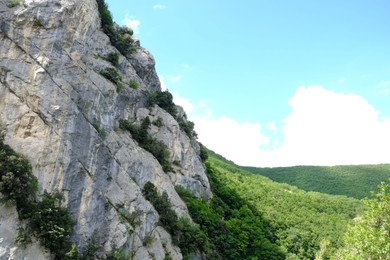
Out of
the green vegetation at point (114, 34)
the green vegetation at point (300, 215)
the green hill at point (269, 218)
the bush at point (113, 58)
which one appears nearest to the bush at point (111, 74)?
the bush at point (113, 58)

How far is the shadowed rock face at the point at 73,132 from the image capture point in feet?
80.6

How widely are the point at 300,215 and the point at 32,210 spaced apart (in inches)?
2179

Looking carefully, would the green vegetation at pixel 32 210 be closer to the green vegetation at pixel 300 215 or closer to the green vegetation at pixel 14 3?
the green vegetation at pixel 14 3

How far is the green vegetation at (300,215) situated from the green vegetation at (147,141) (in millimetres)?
22273

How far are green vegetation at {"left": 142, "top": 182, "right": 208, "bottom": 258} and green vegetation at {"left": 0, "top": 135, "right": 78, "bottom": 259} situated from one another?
413 inches

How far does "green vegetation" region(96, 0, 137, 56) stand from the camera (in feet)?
149

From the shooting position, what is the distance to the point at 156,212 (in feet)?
103

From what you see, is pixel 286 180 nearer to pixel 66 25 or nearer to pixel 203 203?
pixel 203 203

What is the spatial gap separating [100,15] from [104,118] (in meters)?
21.0

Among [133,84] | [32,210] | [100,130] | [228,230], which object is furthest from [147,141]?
[32,210]

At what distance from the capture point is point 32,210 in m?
21.7

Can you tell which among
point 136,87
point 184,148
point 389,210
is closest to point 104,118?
point 136,87

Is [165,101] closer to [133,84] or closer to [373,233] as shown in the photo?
[133,84]

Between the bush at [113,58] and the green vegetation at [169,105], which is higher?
the bush at [113,58]
